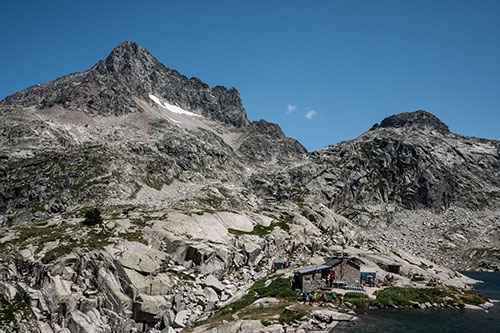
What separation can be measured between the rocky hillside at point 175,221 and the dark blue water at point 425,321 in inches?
352

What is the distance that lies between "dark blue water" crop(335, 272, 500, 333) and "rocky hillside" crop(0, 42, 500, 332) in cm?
895

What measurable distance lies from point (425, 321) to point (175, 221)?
41.6 meters

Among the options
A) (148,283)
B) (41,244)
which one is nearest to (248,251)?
(148,283)

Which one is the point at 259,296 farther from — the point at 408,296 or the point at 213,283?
the point at 408,296

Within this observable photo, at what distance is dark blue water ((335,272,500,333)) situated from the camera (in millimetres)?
29922

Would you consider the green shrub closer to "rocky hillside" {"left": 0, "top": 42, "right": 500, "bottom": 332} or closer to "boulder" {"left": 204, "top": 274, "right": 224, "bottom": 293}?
"rocky hillside" {"left": 0, "top": 42, "right": 500, "bottom": 332}

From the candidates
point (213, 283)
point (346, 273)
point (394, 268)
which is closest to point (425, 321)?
point (346, 273)

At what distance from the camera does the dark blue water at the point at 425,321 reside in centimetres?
2992

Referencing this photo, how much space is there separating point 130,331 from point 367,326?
2585 cm

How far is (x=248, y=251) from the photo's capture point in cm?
5416

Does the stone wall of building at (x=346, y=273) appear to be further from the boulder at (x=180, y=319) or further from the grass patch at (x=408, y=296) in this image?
the boulder at (x=180, y=319)

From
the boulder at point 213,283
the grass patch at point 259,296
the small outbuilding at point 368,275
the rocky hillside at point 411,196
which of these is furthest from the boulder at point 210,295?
the rocky hillside at point 411,196

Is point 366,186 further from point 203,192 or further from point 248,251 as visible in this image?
point 248,251

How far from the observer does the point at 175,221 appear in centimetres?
5509
